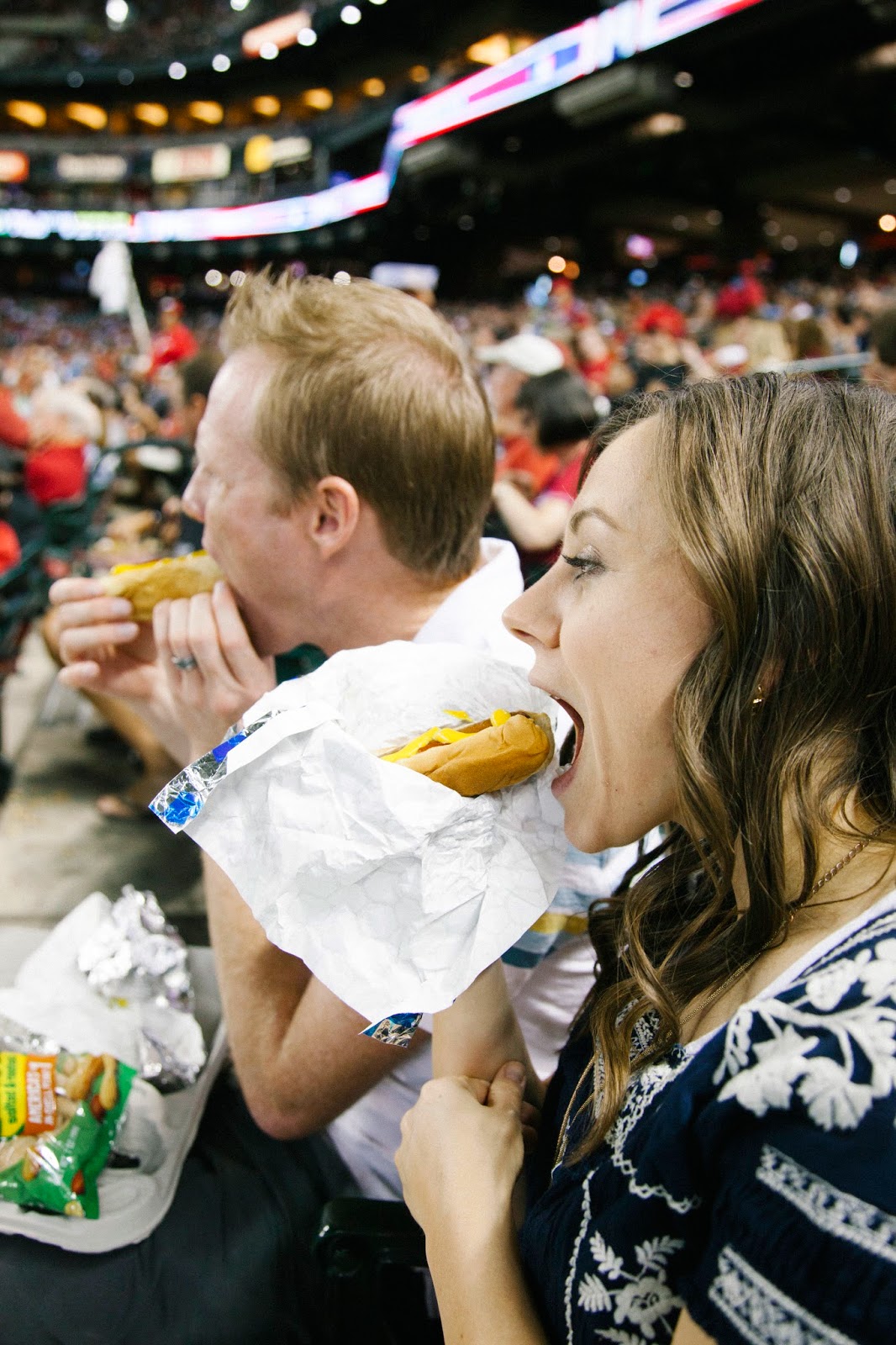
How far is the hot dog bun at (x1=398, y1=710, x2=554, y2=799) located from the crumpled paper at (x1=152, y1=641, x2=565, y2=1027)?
0.02 m

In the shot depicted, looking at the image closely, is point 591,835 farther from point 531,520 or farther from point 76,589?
point 531,520

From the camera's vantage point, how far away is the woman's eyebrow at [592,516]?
0.99 meters

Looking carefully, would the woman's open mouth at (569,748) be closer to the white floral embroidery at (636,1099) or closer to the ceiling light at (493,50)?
the white floral embroidery at (636,1099)

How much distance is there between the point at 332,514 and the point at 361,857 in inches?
31.5

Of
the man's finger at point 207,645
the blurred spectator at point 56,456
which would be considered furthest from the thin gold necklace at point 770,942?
the blurred spectator at point 56,456

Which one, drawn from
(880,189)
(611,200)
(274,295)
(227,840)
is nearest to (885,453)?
(227,840)

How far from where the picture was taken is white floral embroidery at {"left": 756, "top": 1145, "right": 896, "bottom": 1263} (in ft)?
1.84

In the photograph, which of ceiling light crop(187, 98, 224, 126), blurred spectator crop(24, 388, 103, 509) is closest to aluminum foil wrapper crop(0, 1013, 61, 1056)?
blurred spectator crop(24, 388, 103, 509)

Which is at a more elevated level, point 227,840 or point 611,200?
point 611,200

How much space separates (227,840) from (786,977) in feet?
2.01

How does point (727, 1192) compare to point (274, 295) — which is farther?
point (274, 295)

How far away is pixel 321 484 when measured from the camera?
1.61 meters

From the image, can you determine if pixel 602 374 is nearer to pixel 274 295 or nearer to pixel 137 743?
pixel 137 743

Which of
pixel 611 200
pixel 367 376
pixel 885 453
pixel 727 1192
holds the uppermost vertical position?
pixel 611 200
